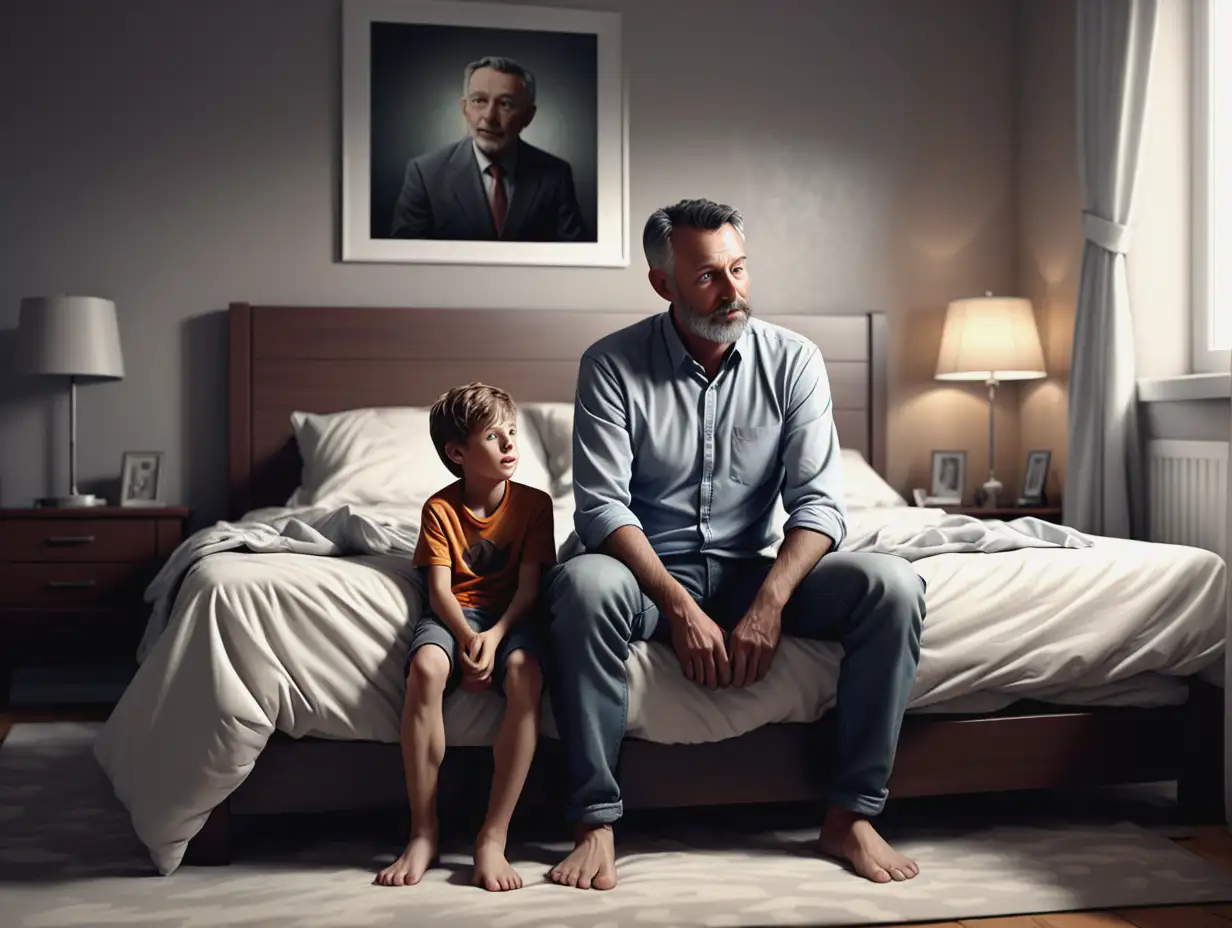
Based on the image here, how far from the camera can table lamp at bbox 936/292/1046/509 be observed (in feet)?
13.1

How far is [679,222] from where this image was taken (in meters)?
2.33

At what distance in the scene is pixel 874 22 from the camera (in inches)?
172

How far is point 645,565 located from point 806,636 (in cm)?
33

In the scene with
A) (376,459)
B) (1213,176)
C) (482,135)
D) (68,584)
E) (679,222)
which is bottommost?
(68,584)

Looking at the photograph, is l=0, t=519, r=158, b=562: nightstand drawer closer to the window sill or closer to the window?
the window sill

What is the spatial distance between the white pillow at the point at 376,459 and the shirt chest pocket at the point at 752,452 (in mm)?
1274

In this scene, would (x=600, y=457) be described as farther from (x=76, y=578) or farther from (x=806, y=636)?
(x=76, y=578)

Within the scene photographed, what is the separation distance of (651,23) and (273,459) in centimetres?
200

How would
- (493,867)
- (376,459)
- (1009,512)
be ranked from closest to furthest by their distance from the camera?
(493,867), (376,459), (1009,512)

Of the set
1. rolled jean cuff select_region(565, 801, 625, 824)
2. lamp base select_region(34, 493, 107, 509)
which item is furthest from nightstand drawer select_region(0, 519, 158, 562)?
rolled jean cuff select_region(565, 801, 625, 824)

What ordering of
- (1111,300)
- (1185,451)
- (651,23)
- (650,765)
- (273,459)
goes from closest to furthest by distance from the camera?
(650,765) < (1185,451) < (1111,300) < (273,459) < (651,23)

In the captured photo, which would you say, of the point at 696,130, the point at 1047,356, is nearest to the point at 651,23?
the point at 696,130

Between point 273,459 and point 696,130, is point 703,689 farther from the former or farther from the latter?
point 696,130

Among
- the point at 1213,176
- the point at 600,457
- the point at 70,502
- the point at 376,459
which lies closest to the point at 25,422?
the point at 70,502
